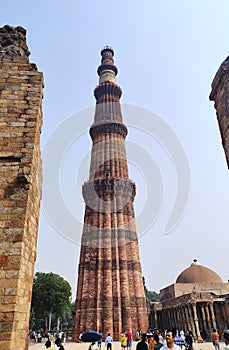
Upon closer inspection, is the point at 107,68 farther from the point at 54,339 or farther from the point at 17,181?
the point at 17,181

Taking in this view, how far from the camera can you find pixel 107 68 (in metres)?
29.5

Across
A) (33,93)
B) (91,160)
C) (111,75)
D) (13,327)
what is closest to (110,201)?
(91,160)

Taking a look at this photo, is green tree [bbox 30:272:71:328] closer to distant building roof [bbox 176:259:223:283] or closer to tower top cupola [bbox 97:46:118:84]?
distant building roof [bbox 176:259:223:283]

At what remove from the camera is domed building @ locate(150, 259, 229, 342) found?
56.3 feet

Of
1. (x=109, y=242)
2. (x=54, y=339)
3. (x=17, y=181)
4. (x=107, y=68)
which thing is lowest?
(x=54, y=339)

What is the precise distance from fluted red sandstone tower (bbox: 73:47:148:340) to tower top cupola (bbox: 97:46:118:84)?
1230mm

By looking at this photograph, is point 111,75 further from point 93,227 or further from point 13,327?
point 13,327

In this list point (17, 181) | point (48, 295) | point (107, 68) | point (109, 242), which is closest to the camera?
point (17, 181)

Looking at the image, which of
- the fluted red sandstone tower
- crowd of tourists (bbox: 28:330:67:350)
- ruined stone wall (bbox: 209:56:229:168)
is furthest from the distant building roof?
ruined stone wall (bbox: 209:56:229:168)

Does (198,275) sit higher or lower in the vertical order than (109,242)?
lower

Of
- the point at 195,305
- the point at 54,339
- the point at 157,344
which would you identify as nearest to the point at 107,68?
the point at 195,305

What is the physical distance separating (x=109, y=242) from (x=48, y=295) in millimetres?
15192

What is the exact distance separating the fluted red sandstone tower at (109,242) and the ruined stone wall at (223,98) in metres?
15.6

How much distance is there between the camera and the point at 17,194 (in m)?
4.86
